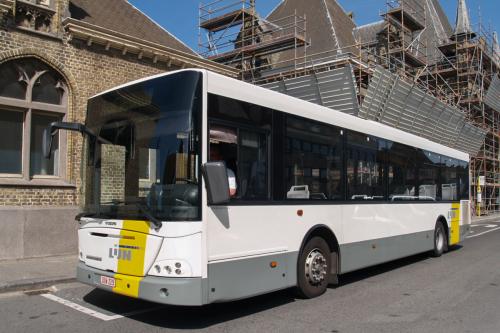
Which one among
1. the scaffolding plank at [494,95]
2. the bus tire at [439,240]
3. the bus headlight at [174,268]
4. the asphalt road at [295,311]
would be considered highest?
the scaffolding plank at [494,95]

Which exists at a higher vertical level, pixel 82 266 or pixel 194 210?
pixel 194 210

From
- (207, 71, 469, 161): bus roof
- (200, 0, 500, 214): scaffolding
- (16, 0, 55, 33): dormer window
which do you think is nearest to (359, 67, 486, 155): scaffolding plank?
(200, 0, 500, 214): scaffolding

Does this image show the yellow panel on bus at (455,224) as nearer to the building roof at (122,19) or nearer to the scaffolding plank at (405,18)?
the building roof at (122,19)

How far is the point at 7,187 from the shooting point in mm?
10945

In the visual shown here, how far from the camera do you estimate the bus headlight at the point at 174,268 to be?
5238 millimetres

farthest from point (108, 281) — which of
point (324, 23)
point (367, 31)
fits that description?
point (367, 31)

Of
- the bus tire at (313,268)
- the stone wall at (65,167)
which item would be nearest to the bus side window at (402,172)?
the bus tire at (313,268)

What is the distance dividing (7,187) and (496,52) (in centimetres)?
4046

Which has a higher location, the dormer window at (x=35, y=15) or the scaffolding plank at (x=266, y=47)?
the scaffolding plank at (x=266, y=47)

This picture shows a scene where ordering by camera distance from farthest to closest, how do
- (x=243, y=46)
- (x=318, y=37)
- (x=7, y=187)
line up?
(x=318, y=37)
(x=243, y=46)
(x=7, y=187)

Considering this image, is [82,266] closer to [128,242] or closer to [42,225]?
[128,242]

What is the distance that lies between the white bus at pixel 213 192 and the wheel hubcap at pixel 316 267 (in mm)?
16

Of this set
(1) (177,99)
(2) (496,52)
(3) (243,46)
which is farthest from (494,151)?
(1) (177,99)

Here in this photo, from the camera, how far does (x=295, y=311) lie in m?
6.50
